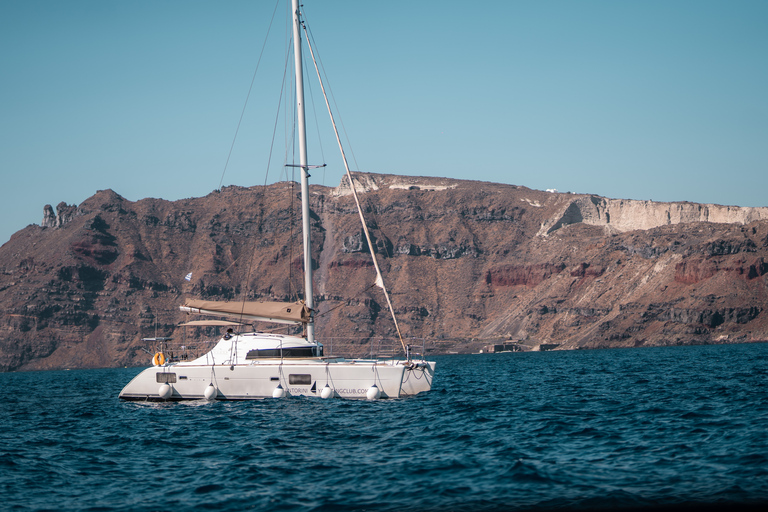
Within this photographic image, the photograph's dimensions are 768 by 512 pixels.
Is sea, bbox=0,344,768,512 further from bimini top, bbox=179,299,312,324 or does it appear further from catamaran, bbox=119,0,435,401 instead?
bimini top, bbox=179,299,312,324

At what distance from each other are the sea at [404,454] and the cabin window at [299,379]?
0.87 meters

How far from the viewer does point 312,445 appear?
2133 centimetres

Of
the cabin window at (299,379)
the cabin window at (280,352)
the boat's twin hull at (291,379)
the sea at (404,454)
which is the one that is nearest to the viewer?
the sea at (404,454)

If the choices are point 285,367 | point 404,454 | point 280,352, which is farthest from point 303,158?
point 404,454

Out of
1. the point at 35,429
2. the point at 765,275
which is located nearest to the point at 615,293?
the point at 765,275

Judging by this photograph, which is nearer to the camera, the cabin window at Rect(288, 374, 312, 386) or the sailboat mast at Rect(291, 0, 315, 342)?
the cabin window at Rect(288, 374, 312, 386)

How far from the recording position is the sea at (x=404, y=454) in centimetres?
1435

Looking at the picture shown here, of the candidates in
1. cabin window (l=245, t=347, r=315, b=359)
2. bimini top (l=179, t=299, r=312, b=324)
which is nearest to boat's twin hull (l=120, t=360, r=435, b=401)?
cabin window (l=245, t=347, r=315, b=359)

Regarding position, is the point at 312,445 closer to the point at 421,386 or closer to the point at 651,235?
the point at 421,386

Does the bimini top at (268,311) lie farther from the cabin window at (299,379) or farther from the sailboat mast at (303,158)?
the cabin window at (299,379)

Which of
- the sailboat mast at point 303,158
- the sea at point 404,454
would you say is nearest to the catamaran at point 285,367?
the sailboat mast at point 303,158

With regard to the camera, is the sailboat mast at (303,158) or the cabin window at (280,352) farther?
the sailboat mast at (303,158)

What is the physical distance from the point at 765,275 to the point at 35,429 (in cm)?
14566

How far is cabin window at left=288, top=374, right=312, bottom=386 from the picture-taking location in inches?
1233
